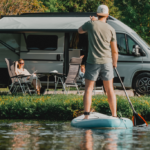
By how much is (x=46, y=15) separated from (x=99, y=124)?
8.38 metres

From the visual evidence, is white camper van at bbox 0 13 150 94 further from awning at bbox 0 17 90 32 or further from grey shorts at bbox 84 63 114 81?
grey shorts at bbox 84 63 114 81

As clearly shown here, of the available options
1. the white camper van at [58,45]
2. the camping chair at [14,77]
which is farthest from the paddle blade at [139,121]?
the white camper van at [58,45]

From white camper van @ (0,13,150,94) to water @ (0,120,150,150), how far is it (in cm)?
632

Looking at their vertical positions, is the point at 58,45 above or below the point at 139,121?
above

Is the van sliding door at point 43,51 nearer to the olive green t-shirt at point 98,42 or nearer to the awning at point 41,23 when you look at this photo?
the awning at point 41,23

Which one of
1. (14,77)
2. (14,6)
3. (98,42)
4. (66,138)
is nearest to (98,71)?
(98,42)

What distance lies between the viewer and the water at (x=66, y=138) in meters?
5.38

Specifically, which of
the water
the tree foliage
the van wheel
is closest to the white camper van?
the van wheel

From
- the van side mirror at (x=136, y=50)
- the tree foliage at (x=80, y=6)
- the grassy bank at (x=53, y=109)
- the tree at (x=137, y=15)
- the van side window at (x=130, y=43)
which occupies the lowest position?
the grassy bank at (x=53, y=109)

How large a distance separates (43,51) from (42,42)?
35 centimetres

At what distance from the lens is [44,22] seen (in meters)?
14.2

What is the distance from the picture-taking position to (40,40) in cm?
1447

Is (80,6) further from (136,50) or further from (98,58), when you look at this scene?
(98,58)

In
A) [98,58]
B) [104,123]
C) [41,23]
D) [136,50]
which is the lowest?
[104,123]
